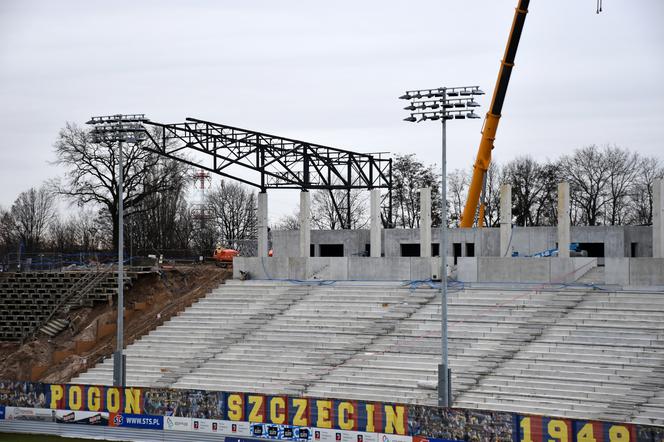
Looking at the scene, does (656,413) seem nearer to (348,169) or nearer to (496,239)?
(496,239)

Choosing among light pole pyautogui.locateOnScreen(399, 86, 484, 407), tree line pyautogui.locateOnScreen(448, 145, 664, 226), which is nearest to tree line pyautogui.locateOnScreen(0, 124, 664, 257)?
tree line pyautogui.locateOnScreen(448, 145, 664, 226)

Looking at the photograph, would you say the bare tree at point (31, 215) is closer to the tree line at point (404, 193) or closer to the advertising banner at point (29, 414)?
the tree line at point (404, 193)

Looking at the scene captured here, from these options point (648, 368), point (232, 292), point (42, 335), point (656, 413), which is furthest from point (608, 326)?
point (42, 335)

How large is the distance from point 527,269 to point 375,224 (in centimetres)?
908

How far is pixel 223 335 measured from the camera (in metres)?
40.4

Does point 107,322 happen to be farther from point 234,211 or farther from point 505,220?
Result: point 234,211

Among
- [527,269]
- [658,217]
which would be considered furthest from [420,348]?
[658,217]

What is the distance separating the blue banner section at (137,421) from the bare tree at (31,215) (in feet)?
255

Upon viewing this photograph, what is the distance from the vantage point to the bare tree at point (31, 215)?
10616cm

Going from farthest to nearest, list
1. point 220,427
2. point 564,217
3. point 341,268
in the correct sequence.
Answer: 1. point 341,268
2. point 564,217
3. point 220,427

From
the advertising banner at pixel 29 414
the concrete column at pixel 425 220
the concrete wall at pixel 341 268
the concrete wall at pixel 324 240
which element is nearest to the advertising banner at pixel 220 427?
the advertising banner at pixel 29 414

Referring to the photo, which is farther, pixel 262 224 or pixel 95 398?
pixel 262 224

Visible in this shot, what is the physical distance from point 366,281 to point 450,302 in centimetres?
637

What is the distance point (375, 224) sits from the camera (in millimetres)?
46438
